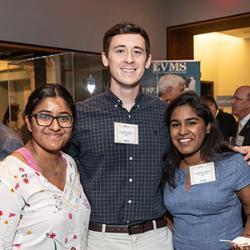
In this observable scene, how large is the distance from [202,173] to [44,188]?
2.36 ft

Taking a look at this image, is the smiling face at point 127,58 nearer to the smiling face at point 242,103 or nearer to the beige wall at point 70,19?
the beige wall at point 70,19

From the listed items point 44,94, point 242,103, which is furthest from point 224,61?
point 44,94

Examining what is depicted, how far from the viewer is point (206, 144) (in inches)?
74.0

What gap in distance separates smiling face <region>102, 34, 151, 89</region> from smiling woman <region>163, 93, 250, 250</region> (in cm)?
25

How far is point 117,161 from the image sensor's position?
1811 millimetres

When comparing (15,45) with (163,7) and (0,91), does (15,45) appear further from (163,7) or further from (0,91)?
(163,7)

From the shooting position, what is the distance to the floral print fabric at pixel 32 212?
138 centimetres

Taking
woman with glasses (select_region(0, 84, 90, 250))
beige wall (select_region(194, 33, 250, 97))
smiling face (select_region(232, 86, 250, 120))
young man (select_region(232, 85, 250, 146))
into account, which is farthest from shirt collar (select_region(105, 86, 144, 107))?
beige wall (select_region(194, 33, 250, 97))

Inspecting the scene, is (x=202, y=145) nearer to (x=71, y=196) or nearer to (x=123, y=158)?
(x=123, y=158)

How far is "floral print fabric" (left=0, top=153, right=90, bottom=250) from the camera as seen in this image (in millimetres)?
1379

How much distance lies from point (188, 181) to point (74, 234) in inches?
23.3

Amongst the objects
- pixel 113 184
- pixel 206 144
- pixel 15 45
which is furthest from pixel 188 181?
pixel 15 45

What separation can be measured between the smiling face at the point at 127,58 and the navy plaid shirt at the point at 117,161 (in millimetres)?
127

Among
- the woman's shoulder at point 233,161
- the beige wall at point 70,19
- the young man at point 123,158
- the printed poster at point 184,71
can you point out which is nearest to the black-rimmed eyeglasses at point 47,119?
the young man at point 123,158
